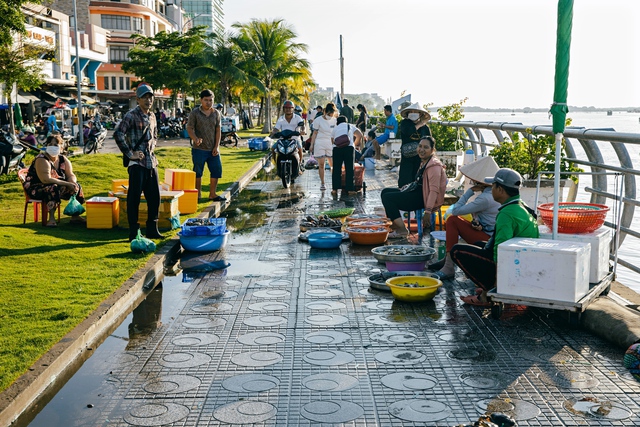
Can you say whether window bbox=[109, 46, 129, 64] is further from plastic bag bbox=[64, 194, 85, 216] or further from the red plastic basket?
the red plastic basket

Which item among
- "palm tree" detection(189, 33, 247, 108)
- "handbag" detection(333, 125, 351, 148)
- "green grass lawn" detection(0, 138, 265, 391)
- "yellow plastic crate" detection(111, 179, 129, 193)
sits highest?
"palm tree" detection(189, 33, 247, 108)

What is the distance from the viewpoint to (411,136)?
11.3 meters

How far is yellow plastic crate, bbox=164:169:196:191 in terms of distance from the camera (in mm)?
12621

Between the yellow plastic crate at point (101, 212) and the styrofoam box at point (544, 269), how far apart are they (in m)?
6.43

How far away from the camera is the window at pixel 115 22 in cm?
7569

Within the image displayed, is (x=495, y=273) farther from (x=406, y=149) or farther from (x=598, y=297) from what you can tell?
(x=406, y=149)

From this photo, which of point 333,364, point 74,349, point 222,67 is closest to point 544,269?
point 333,364

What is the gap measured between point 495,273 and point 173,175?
7746 millimetres

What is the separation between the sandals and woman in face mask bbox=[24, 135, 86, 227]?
6425mm

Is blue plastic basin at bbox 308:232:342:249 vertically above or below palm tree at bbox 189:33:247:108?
below

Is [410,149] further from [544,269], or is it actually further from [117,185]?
[544,269]

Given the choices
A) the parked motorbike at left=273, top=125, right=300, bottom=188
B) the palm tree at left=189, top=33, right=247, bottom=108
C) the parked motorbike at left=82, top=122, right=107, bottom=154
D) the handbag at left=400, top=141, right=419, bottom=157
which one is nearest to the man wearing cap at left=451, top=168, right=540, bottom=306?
the handbag at left=400, top=141, right=419, bottom=157

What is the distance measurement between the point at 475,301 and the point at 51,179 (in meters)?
6.60

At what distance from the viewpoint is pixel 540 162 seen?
8.56m
